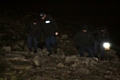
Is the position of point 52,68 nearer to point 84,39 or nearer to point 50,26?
point 50,26

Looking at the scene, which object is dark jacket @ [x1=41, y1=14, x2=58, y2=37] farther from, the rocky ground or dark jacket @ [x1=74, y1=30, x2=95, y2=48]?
the rocky ground

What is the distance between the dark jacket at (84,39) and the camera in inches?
359

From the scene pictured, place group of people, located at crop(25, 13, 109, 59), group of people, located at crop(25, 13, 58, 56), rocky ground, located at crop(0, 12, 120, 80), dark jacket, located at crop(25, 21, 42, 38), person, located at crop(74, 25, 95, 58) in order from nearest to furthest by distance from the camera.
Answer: rocky ground, located at crop(0, 12, 120, 80) < group of people, located at crop(25, 13, 58, 56) < group of people, located at crop(25, 13, 109, 59) < person, located at crop(74, 25, 95, 58) < dark jacket, located at crop(25, 21, 42, 38)

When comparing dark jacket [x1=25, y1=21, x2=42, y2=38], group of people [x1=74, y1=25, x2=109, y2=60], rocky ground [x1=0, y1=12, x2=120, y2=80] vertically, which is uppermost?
dark jacket [x1=25, y1=21, x2=42, y2=38]

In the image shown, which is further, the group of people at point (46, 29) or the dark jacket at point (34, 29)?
the dark jacket at point (34, 29)

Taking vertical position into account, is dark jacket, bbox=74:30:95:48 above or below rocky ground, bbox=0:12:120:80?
above

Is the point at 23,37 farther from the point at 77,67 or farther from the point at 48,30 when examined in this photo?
the point at 77,67

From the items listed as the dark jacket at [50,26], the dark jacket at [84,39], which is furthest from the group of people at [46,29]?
the dark jacket at [84,39]

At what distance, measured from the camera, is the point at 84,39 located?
9.12 m

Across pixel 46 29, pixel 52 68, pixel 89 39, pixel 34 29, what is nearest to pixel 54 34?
pixel 46 29

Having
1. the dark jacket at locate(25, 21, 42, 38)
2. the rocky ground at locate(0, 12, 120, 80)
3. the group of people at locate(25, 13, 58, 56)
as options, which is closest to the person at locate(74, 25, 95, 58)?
the group of people at locate(25, 13, 58, 56)

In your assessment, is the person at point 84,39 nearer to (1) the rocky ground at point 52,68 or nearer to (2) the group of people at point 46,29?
(2) the group of people at point 46,29

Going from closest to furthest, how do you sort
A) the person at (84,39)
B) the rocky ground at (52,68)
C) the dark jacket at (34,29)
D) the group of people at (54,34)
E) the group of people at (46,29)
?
the rocky ground at (52,68) < the group of people at (46,29) < the group of people at (54,34) < the person at (84,39) < the dark jacket at (34,29)

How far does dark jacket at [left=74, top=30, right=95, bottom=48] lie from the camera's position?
9.11 meters
